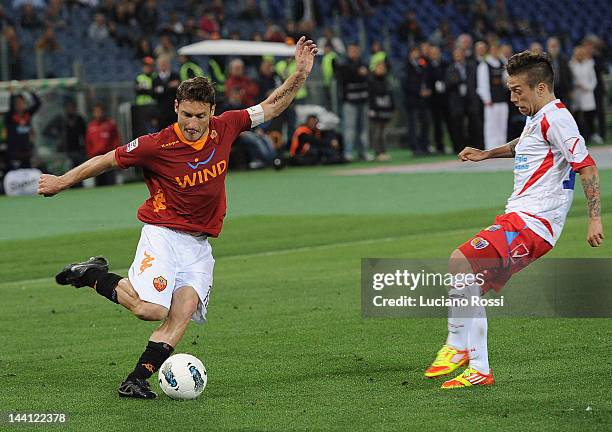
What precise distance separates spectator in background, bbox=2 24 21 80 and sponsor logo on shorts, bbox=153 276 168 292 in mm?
21517

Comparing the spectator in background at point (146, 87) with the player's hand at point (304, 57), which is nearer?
the player's hand at point (304, 57)

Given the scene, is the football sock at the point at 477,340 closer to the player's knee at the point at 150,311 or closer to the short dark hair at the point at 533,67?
the short dark hair at the point at 533,67

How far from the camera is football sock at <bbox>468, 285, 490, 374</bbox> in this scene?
25.6 feet

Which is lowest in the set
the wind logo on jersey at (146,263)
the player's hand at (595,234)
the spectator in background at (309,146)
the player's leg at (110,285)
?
the spectator in background at (309,146)

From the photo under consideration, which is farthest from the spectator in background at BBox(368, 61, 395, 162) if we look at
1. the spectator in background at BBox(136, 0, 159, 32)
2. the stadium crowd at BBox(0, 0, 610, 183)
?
the spectator in background at BBox(136, 0, 159, 32)

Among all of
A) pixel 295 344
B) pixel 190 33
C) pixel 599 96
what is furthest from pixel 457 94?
pixel 295 344

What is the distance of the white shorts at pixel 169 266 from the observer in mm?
7984

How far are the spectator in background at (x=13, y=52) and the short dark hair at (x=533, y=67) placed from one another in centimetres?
2200

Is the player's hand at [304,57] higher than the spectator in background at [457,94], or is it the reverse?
the player's hand at [304,57]

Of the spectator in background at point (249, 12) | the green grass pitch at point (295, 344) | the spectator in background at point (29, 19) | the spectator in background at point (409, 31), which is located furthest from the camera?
the spectator in background at point (409, 31)

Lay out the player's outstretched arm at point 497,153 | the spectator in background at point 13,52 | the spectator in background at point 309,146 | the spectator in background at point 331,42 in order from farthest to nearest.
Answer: the spectator in background at point 331,42 → the spectator in background at point 13,52 → the spectator in background at point 309,146 → the player's outstretched arm at point 497,153

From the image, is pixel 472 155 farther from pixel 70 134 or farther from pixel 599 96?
pixel 599 96

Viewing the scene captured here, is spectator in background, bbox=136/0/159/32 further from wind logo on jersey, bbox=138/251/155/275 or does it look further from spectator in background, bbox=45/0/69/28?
wind logo on jersey, bbox=138/251/155/275
